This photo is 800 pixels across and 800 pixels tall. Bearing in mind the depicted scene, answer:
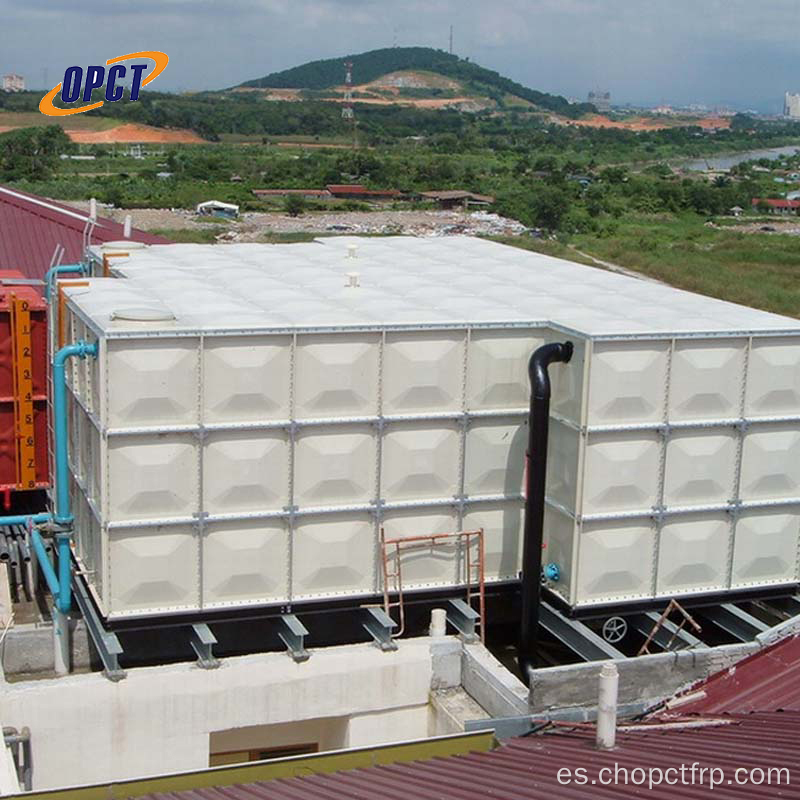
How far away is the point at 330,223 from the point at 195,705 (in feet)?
269

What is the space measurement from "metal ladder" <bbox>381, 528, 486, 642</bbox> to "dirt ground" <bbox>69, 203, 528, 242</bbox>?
221 feet

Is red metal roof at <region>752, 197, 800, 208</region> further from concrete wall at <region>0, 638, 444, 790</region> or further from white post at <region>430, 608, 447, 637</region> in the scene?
concrete wall at <region>0, 638, 444, 790</region>

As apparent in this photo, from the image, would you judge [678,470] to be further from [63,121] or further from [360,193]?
[63,121]

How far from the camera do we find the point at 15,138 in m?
136

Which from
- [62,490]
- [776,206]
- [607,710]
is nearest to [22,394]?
[62,490]

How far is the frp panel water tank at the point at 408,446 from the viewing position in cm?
1152

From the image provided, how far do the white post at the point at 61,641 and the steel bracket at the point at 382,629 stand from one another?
9.77 ft

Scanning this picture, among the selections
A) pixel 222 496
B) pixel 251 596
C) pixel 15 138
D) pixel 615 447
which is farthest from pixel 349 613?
pixel 15 138

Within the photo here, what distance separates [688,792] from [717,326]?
5910mm

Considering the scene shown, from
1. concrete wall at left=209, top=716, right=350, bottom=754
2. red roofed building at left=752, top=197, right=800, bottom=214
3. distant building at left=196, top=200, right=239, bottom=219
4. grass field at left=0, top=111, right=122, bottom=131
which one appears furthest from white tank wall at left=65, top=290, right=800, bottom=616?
grass field at left=0, top=111, right=122, bottom=131

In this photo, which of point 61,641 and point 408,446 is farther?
point 61,641

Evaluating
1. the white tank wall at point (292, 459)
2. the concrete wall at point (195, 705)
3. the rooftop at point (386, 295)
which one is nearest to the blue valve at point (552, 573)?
the white tank wall at point (292, 459)

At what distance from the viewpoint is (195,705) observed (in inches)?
459

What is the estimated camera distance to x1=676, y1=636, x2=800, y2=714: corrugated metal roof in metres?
11.0
